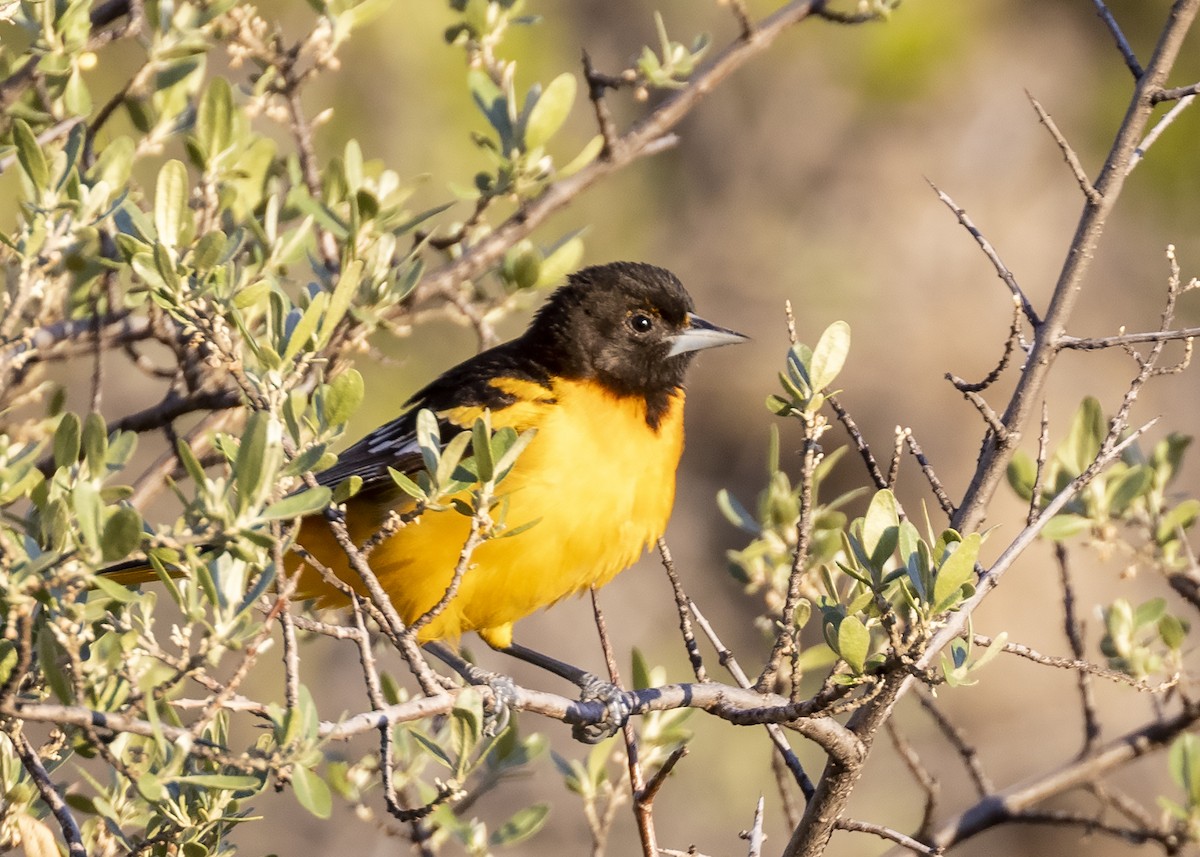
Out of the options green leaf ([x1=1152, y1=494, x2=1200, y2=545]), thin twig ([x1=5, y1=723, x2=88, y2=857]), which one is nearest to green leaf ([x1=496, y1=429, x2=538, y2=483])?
thin twig ([x1=5, y1=723, x2=88, y2=857])

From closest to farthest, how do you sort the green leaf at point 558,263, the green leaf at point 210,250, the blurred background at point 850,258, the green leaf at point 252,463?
the green leaf at point 252,463, the green leaf at point 210,250, the green leaf at point 558,263, the blurred background at point 850,258

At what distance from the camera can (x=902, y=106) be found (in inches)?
365

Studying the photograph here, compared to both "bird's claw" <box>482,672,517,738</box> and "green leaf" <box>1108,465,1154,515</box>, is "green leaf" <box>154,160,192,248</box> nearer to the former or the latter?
"bird's claw" <box>482,672,517,738</box>

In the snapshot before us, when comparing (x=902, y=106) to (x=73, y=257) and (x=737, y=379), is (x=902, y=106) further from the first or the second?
(x=73, y=257)

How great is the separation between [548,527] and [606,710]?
34.1 inches

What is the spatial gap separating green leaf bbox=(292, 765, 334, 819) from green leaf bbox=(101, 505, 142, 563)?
364 mm

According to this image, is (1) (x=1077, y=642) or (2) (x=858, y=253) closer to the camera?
(1) (x=1077, y=642)

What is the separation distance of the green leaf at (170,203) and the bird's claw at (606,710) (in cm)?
112

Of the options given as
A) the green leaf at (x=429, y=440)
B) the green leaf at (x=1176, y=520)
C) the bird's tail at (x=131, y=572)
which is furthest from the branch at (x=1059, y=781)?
the bird's tail at (x=131, y=572)

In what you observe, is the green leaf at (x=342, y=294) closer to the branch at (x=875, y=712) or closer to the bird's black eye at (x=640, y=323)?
the branch at (x=875, y=712)

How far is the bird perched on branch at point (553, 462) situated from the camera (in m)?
3.33

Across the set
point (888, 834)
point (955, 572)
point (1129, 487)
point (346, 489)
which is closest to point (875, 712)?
point (888, 834)

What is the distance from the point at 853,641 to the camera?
6.56 ft

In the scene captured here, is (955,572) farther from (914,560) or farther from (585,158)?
(585,158)
